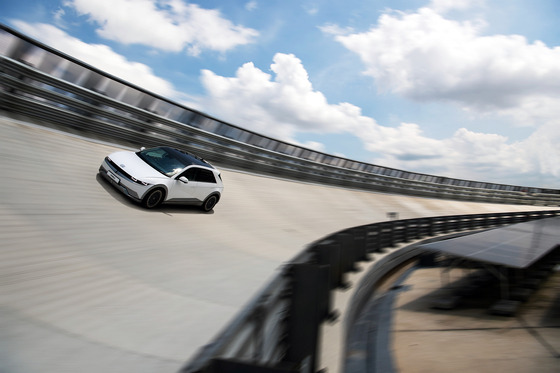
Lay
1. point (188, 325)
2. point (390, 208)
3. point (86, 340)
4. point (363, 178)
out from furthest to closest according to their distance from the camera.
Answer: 1. point (363, 178)
2. point (390, 208)
3. point (188, 325)
4. point (86, 340)

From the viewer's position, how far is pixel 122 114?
14.3 meters

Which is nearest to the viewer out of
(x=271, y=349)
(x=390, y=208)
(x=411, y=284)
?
(x=271, y=349)

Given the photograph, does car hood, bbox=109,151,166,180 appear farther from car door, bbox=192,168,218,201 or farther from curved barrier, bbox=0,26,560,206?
curved barrier, bbox=0,26,560,206

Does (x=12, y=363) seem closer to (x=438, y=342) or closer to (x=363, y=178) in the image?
(x=438, y=342)

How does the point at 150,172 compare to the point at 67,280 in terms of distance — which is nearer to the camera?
the point at 67,280

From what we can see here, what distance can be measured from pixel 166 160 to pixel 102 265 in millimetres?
5205

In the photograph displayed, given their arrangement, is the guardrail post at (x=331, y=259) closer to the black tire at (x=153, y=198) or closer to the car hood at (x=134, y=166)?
the black tire at (x=153, y=198)

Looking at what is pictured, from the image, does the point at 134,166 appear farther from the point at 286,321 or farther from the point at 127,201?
the point at 286,321

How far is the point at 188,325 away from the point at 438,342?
4092 mm

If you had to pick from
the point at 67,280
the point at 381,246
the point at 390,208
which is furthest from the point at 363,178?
the point at 67,280

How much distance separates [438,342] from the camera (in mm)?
6734

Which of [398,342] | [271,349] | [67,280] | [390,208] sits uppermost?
[390,208]

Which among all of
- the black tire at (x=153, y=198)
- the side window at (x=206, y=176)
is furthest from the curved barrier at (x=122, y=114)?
the black tire at (x=153, y=198)

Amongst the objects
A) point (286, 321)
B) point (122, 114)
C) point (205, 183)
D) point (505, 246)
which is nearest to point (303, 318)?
point (286, 321)
